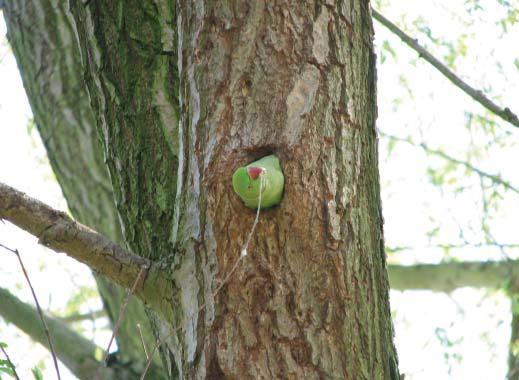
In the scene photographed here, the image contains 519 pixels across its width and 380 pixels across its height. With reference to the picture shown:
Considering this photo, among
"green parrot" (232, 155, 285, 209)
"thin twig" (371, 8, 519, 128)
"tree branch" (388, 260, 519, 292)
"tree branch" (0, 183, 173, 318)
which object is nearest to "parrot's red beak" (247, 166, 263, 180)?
"green parrot" (232, 155, 285, 209)

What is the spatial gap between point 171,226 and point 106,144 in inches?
17.2

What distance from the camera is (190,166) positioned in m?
2.33

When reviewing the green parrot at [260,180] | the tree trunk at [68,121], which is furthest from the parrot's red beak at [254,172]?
the tree trunk at [68,121]

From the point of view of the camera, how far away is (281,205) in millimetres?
2189

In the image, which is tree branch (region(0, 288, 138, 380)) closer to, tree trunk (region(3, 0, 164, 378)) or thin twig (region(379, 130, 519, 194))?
tree trunk (region(3, 0, 164, 378))

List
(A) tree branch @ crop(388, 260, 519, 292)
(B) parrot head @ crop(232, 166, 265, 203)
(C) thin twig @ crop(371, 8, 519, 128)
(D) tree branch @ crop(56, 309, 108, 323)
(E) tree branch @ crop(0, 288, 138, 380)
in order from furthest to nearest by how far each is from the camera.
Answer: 1. (D) tree branch @ crop(56, 309, 108, 323)
2. (A) tree branch @ crop(388, 260, 519, 292)
3. (E) tree branch @ crop(0, 288, 138, 380)
4. (C) thin twig @ crop(371, 8, 519, 128)
5. (B) parrot head @ crop(232, 166, 265, 203)

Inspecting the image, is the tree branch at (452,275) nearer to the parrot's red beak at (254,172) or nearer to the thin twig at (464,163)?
the thin twig at (464,163)

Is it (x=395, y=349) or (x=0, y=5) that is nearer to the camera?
(x=395, y=349)

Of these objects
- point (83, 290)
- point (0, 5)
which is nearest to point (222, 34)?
point (0, 5)

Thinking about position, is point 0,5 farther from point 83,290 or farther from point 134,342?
point 83,290

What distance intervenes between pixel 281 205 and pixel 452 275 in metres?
3.62

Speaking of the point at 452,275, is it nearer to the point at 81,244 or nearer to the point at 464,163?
the point at 464,163

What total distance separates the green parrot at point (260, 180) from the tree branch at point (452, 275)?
3385 mm

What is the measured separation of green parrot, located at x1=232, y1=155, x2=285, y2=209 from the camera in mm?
2043
